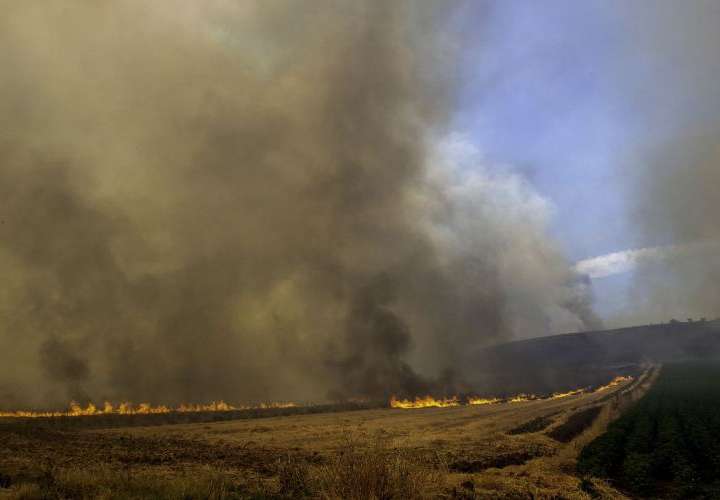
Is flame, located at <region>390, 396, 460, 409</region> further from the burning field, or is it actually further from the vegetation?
the vegetation

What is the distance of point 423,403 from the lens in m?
79.2

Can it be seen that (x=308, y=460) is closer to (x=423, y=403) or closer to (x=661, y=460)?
(x=661, y=460)

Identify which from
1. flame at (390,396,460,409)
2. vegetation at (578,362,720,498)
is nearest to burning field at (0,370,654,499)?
vegetation at (578,362,720,498)

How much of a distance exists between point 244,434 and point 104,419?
20.8 metres

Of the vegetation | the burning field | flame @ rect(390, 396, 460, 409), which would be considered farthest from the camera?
flame @ rect(390, 396, 460, 409)

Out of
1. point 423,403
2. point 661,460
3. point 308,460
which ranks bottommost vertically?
point 423,403

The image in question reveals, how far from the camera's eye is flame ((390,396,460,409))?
250 ft

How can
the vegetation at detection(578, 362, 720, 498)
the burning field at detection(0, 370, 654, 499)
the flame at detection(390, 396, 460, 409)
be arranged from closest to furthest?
the burning field at detection(0, 370, 654, 499) < the vegetation at detection(578, 362, 720, 498) < the flame at detection(390, 396, 460, 409)

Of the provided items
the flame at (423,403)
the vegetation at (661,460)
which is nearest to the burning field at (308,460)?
the vegetation at (661,460)

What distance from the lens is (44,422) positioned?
1820 inches

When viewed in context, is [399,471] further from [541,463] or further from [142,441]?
[142,441]

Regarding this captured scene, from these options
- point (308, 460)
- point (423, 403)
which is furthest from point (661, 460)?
point (423, 403)

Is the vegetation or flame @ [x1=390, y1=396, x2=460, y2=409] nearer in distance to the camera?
the vegetation

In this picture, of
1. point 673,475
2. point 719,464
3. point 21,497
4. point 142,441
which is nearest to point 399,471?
point 21,497
